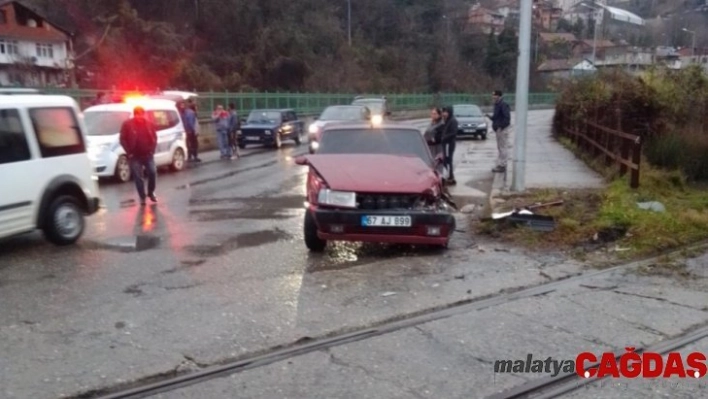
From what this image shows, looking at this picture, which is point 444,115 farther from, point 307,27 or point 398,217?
point 307,27

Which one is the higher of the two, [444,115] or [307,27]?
[307,27]

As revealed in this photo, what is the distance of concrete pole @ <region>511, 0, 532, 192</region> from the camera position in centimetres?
1220

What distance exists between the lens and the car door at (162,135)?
17438 millimetres

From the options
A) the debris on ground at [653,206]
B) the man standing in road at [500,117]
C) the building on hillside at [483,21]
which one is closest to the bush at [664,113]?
the man standing in road at [500,117]

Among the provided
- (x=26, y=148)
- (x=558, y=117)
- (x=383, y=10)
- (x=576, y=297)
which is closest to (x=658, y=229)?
(x=576, y=297)

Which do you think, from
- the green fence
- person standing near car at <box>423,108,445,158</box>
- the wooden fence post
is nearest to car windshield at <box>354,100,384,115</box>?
the green fence

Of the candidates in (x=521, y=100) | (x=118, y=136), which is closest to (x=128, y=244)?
(x=521, y=100)

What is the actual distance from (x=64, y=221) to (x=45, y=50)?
177ft

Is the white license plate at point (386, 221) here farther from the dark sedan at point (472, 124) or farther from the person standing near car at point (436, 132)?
the dark sedan at point (472, 124)

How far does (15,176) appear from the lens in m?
8.04

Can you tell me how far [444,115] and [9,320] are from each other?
34.8ft

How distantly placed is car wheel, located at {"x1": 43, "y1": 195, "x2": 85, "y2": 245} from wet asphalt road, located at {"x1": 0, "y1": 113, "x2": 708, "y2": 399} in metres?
0.20

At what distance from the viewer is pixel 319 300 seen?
6.33 meters

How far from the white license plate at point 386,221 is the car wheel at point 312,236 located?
0.66 m
